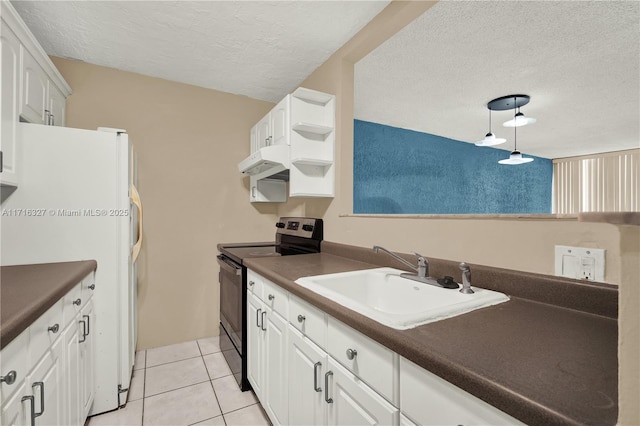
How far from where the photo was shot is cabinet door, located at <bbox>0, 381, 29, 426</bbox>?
788 mm

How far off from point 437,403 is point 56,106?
2.87 metres

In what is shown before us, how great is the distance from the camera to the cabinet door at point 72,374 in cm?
124

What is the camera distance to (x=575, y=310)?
2.99 feet

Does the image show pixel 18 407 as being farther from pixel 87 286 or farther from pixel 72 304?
pixel 87 286

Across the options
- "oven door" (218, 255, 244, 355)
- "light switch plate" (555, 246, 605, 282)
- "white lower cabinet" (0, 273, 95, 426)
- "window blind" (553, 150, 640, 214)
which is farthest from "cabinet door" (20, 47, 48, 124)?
"window blind" (553, 150, 640, 214)

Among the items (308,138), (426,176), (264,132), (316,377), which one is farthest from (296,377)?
(426,176)

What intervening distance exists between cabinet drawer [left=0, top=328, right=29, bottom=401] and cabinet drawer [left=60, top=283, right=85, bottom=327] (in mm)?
362

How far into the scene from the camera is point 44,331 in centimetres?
104

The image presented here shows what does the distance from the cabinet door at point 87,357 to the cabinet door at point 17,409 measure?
0.59m

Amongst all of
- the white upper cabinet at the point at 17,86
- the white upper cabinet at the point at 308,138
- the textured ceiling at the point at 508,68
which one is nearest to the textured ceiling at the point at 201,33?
the white upper cabinet at the point at 17,86

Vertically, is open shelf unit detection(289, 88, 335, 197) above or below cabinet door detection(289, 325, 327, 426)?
above

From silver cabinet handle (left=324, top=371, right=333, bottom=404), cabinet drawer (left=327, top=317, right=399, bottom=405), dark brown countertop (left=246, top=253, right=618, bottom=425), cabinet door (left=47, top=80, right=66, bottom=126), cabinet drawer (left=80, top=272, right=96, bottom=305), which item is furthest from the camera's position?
cabinet door (left=47, top=80, right=66, bottom=126)

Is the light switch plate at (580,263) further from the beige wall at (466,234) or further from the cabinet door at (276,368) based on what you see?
the cabinet door at (276,368)

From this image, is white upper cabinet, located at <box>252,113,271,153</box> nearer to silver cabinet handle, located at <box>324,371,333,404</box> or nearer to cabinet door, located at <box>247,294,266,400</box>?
cabinet door, located at <box>247,294,266,400</box>
